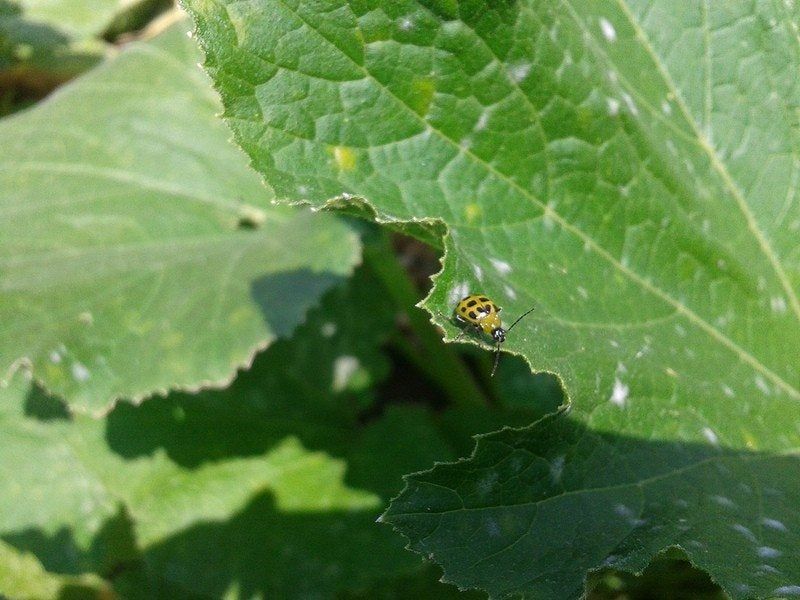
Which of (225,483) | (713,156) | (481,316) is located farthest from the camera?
(225,483)

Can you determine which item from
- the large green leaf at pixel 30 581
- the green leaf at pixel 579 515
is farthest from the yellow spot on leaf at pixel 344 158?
the large green leaf at pixel 30 581

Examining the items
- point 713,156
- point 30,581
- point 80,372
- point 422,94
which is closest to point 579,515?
point 422,94

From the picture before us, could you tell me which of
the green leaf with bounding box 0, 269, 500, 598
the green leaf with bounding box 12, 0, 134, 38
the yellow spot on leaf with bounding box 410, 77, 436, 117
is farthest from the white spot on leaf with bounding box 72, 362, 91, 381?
the green leaf with bounding box 12, 0, 134, 38

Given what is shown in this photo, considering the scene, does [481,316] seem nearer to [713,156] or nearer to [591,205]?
[591,205]

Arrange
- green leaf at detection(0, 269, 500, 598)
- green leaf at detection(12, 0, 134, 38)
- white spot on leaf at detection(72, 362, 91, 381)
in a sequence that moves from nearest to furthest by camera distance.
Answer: white spot on leaf at detection(72, 362, 91, 381)
green leaf at detection(0, 269, 500, 598)
green leaf at detection(12, 0, 134, 38)

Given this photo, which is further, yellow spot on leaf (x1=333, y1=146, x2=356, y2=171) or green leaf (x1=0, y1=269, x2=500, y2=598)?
green leaf (x1=0, y1=269, x2=500, y2=598)

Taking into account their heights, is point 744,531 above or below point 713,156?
below

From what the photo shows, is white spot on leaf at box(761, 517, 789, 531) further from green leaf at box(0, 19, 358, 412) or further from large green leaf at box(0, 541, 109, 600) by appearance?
large green leaf at box(0, 541, 109, 600)
